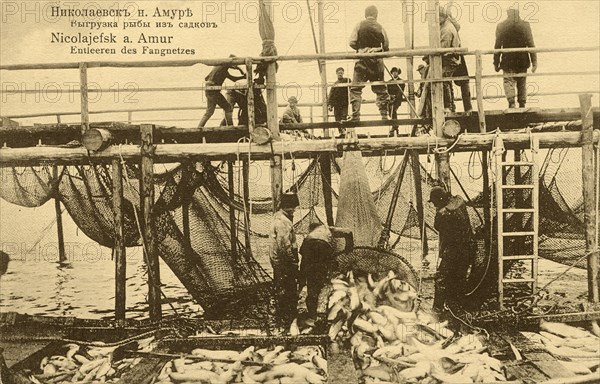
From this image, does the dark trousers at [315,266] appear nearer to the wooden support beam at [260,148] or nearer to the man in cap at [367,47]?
the wooden support beam at [260,148]

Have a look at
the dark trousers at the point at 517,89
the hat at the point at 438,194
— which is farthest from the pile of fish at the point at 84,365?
the dark trousers at the point at 517,89

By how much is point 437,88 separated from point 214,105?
3.69 metres

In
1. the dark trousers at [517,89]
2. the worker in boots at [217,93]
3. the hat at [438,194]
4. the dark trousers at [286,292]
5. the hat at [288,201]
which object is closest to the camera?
the dark trousers at [286,292]

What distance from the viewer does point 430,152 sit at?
334 inches

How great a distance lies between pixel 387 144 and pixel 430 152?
2.39 ft

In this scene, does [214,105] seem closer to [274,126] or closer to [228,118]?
[228,118]

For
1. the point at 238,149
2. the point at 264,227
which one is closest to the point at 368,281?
the point at 264,227

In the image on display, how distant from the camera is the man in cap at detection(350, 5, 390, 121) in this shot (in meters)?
10.2

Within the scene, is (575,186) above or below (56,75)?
below

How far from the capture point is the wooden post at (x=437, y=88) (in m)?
8.39

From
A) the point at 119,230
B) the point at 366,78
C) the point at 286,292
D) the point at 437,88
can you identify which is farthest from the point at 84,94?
the point at 437,88

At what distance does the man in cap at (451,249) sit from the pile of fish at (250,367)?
216cm

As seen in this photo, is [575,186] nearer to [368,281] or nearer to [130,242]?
[368,281]

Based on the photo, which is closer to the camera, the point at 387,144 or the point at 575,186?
the point at 387,144
